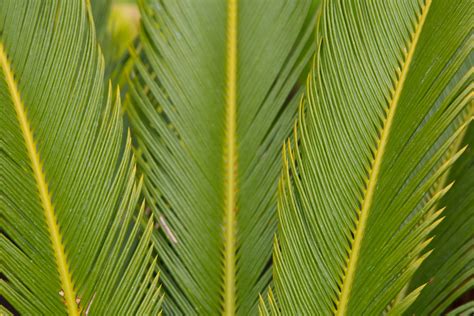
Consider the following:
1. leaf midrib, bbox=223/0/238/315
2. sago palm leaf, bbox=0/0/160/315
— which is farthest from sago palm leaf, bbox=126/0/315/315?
sago palm leaf, bbox=0/0/160/315

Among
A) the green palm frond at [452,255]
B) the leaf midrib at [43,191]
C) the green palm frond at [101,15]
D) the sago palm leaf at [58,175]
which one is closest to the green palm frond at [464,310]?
the green palm frond at [452,255]

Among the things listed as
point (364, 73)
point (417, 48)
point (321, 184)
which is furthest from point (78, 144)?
point (417, 48)

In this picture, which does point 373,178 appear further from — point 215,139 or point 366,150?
point 215,139

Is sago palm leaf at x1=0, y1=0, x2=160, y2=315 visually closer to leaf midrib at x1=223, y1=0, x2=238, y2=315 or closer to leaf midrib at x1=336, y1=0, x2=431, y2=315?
leaf midrib at x1=223, y1=0, x2=238, y2=315

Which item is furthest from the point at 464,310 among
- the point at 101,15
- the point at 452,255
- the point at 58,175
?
the point at 101,15

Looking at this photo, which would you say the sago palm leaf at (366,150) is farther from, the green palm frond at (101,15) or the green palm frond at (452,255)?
the green palm frond at (101,15)
